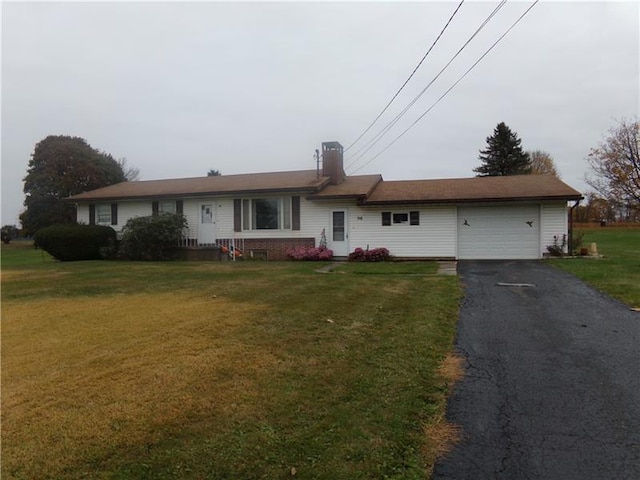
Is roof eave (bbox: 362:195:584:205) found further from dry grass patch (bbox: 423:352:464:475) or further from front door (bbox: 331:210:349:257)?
dry grass patch (bbox: 423:352:464:475)

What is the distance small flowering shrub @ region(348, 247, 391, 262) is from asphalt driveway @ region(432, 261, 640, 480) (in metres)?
9.23

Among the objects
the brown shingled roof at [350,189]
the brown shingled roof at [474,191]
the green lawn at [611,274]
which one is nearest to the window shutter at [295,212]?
the brown shingled roof at [350,189]

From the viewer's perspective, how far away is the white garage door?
1678cm

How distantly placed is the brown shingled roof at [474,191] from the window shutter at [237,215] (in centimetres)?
581

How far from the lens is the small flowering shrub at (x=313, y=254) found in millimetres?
17891

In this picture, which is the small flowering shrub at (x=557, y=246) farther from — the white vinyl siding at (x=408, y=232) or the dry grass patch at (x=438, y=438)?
the dry grass patch at (x=438, y=438)

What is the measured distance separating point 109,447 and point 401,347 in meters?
3.48

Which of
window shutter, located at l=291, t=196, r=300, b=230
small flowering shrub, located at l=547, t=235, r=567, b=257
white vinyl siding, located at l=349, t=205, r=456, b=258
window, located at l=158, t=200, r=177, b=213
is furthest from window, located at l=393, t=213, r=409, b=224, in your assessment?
window, located at l=158, t=200, r=177, b=213

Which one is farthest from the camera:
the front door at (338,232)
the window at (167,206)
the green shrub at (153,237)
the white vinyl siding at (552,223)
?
the window at (167,206)

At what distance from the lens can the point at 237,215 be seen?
19.8 metres

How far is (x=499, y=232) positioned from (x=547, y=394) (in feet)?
45.8

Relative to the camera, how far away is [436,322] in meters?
6.86

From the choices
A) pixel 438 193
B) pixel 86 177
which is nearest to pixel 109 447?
pixel 438 193

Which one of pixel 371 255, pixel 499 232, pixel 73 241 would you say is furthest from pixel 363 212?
pixel 73 241
